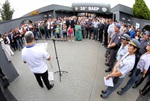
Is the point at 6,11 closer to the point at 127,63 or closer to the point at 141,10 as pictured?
the point at 141,10

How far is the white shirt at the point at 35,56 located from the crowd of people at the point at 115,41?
1.57 meters

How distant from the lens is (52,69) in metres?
5.02

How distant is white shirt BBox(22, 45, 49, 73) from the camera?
9.54 feet

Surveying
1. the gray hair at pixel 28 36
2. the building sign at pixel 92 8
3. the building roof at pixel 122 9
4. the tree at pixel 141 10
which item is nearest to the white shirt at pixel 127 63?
the gray hair at pixel 28 36

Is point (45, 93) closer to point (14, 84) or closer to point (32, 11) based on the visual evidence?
point (14, 84)

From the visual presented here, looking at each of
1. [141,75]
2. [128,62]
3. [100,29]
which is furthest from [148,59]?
[100,29]

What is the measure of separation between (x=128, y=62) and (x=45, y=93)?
2350 mm

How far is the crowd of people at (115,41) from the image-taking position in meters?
2.70

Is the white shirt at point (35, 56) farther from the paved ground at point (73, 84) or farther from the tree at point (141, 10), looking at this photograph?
the tree at point (141, 10)

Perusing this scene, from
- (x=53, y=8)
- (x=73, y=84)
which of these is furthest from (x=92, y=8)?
(x=73, y=84)

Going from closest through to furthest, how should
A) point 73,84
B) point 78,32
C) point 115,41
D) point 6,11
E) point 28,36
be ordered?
point 28,36, point 73,84, point 115,41, point 78,32, point 6,11

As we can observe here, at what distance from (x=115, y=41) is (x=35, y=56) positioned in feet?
8.52

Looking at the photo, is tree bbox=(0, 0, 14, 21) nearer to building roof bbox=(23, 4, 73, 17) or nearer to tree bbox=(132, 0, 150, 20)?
building roof bbox=(23, 4, 73, 17)

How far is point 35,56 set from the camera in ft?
9.67
